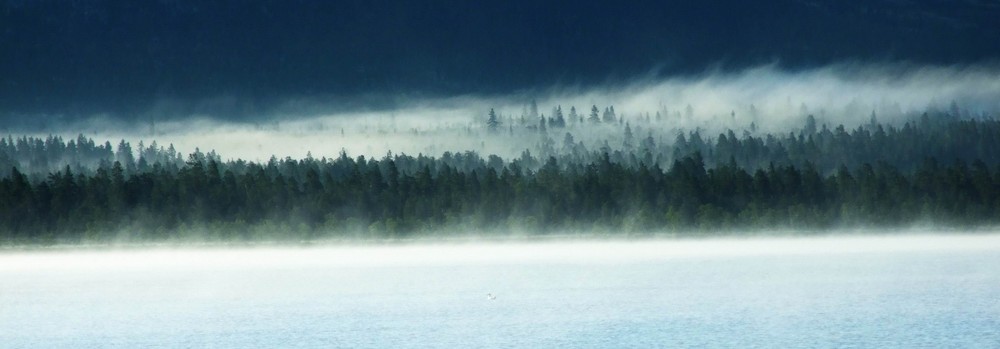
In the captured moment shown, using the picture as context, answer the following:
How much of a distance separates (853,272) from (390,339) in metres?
59.9

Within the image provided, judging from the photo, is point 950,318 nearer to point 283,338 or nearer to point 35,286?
point 283,338

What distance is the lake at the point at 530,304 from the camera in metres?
60.3

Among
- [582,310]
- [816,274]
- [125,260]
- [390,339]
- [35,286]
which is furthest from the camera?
[125,260]

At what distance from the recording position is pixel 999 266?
113 m

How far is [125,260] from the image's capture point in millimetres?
182125

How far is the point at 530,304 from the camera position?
8000 centimetres

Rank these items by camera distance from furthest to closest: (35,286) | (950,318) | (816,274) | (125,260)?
(125,260)
(35,286)
(816,274)
(950,318)

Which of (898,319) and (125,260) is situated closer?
(898,319)

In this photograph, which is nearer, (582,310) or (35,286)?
(582,310)

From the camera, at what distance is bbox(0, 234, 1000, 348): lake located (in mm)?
60312

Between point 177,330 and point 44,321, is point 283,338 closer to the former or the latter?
point 177,330

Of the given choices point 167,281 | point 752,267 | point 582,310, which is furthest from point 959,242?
point 582,310

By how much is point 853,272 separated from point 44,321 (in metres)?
64.4

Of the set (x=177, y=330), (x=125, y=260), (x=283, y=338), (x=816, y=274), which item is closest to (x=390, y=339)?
(x=283, y=338)
